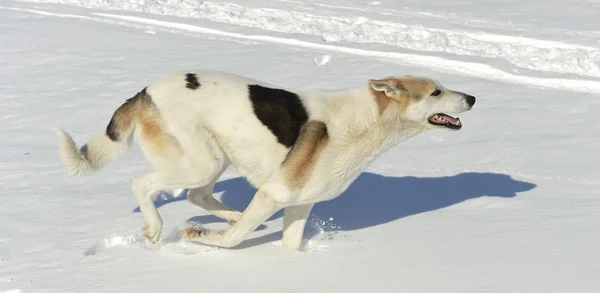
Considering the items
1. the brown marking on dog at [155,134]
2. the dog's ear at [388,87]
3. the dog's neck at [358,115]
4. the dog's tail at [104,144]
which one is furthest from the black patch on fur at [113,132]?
the dog's ear at [388,87]

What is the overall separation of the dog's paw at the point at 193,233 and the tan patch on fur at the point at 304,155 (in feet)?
2.30

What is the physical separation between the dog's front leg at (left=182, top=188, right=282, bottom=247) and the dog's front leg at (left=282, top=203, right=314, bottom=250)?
0.26 m

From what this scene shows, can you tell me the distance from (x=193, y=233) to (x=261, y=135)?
2.75ft

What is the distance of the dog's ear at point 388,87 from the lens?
5.74m

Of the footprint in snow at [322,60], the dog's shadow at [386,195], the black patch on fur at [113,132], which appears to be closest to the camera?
the black patch on fur at [113,132]

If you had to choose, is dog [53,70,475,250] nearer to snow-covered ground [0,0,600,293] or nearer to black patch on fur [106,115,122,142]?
black patch on fur [106,115,122,142]

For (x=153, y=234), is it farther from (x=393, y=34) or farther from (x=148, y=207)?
(x=393, y=34)

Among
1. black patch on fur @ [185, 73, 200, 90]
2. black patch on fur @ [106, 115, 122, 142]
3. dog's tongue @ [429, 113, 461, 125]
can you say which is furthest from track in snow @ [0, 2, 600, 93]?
black patch on fur @ [106, 115, 122, 142]

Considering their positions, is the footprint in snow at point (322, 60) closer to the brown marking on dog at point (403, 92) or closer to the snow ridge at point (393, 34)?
the snow ridge at point (393, 34)

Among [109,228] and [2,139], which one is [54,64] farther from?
[109,228]

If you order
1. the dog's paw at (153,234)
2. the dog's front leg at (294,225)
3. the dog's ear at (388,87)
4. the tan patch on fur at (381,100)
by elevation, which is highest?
the dog's ear at (388,87)

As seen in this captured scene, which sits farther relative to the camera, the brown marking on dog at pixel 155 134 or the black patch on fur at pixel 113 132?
the black patch on fur at pixel 113 132

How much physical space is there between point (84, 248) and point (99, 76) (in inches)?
200

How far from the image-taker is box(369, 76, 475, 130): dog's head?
5840 millimetres
